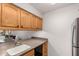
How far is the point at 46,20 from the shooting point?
2432mm

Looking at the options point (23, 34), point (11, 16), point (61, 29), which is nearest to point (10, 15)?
point (11, 16)

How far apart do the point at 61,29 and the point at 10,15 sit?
1269 mm

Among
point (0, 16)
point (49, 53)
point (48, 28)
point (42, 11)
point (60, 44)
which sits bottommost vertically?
point (49, 53)

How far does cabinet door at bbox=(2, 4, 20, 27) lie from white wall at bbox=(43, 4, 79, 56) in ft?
2.88

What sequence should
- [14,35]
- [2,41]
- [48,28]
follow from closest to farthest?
[2,41]
[14,35]
[48,28]

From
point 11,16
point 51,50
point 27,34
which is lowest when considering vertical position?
point 51,50

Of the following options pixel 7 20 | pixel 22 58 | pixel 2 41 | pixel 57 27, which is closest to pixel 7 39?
pixel 2 41

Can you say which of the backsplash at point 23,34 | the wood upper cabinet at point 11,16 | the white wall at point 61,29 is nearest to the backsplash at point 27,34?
the backsplash at point 23,34

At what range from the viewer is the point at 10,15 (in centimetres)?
146

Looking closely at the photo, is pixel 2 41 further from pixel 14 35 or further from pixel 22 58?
pixel 22 58

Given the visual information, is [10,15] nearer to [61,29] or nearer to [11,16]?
[11,16]

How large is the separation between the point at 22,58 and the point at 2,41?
1427 millimetres

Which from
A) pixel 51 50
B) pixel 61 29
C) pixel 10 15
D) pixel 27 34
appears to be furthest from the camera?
pixel 27 34

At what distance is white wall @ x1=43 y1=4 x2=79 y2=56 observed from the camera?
7.16ft
